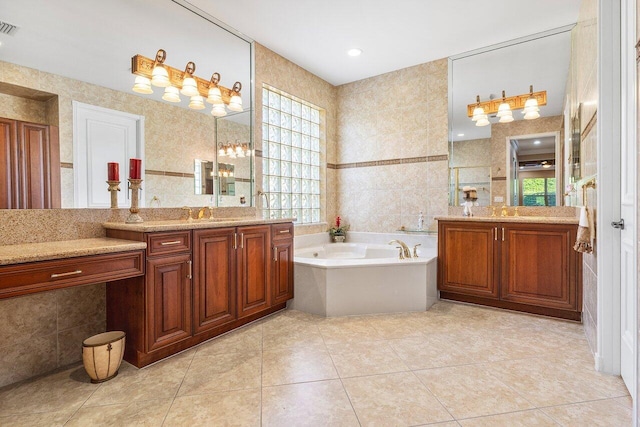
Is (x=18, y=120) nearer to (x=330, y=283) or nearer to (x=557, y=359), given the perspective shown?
(x=330, y=283)

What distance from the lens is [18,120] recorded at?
1.81 metres

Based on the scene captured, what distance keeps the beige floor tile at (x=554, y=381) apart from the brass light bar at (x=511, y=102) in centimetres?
252

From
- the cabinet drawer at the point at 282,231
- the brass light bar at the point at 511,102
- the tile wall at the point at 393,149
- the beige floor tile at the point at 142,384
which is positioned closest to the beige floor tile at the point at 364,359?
the beige floor tile at the point at 142,384

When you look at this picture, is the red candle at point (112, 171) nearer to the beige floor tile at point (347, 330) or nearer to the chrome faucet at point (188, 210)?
the chrome faucet at point (188, 210)

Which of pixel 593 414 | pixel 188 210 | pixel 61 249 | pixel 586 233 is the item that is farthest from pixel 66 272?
pixel 586 233

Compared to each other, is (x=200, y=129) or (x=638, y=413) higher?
(x=200, y=129)

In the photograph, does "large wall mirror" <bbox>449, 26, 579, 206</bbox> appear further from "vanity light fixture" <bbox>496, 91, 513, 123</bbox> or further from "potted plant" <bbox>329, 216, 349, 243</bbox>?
"potted plant" <bbox>329, 216, 349, 243</bbox>

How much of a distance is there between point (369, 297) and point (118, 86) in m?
2.63

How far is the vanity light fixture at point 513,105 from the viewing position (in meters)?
3.28

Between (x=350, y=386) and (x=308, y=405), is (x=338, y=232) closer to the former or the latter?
(x=350, y=386)

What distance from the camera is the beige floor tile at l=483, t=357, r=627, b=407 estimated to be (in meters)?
1.67

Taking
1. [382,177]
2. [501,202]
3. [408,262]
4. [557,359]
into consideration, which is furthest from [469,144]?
[557,359]

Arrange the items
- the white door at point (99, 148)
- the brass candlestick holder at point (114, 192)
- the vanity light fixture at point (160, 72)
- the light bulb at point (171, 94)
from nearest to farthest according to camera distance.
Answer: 1. the white door at point (99, 148)
2. the brass candlestick holder at point (114, 192)
3. the vanity light fixture at point (160, 72)
4. the light bulb at point (171, 94)

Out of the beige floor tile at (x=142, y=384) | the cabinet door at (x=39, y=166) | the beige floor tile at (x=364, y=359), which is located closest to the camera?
the beige floor tile at (x=142, y=384)
